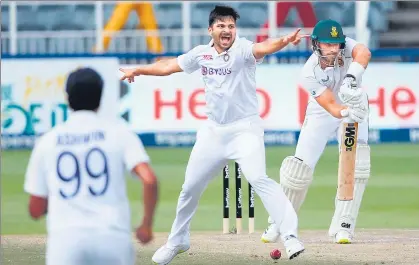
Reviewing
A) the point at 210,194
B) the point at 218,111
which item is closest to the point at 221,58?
the point at 218,111

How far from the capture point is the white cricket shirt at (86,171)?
218 inches

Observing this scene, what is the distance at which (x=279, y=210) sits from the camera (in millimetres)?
8211

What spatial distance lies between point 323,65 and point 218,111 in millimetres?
1323

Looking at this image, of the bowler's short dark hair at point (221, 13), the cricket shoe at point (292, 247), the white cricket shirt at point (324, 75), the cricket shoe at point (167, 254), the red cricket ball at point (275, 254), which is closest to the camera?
the cricket shoe at point (292, 247)

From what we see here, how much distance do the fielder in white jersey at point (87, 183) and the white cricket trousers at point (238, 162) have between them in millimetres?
2695

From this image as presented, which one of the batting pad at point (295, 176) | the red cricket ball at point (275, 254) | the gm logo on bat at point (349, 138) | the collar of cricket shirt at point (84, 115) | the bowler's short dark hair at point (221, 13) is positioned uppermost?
the bowler's short dark hair at point (221, 13)

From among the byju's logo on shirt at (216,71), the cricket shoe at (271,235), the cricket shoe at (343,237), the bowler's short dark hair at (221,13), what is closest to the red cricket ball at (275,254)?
the cricket shoe at (271,235)

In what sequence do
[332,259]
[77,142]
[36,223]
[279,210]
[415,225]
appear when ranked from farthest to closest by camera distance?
[36,223] → [415,225] → [332,259] → [279,210] → [77,142]

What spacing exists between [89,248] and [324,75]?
4381mm

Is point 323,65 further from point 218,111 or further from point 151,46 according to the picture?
point 151,46

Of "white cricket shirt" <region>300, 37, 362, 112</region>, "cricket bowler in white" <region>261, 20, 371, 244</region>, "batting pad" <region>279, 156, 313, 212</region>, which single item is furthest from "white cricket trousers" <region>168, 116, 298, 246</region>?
"batting pad" <region>279, 156, 313, 212</region>

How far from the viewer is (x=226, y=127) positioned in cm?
849

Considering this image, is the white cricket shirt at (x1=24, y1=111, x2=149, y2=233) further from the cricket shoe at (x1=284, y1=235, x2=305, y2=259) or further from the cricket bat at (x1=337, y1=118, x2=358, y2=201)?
the cricket bat at (x1=337, y1=118, x2=358, y2=201)

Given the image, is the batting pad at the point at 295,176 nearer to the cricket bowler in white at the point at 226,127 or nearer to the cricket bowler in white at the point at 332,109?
the cricket bowler in white at the point at 332,109
